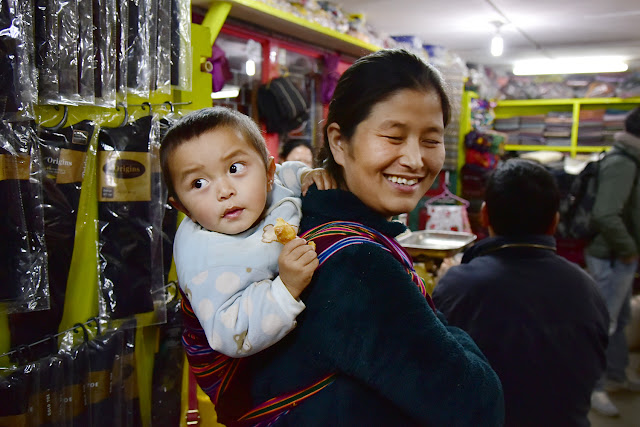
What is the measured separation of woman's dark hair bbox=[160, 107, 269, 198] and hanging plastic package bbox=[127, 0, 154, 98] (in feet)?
2.02

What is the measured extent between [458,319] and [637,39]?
5.53 meters

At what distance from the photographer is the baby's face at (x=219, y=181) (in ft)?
3.09

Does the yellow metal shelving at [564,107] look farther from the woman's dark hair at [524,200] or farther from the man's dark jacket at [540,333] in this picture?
the man's dark jacket at [540,333]

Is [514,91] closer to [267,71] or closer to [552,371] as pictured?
[267,71]

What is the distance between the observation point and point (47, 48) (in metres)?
1.24

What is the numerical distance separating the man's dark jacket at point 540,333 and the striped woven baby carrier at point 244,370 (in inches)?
34.0

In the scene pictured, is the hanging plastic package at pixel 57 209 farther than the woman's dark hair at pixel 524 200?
No

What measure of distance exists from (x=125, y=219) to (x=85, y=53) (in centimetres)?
47

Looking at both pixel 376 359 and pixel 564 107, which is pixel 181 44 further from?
pixel 564 107

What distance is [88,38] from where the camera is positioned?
1332mm

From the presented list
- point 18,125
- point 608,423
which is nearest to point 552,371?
point 18,125

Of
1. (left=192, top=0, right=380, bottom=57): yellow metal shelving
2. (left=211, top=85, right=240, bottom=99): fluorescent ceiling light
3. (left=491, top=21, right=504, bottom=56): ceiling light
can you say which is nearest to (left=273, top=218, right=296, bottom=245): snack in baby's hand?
(left=192, top=0, right=380, bottom=57): yellow metal shelving

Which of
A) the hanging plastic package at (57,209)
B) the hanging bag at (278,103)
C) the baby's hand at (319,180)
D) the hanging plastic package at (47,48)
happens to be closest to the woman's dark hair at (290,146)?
the hanging bag at (278,103)

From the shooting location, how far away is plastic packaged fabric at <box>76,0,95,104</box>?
1318mm
